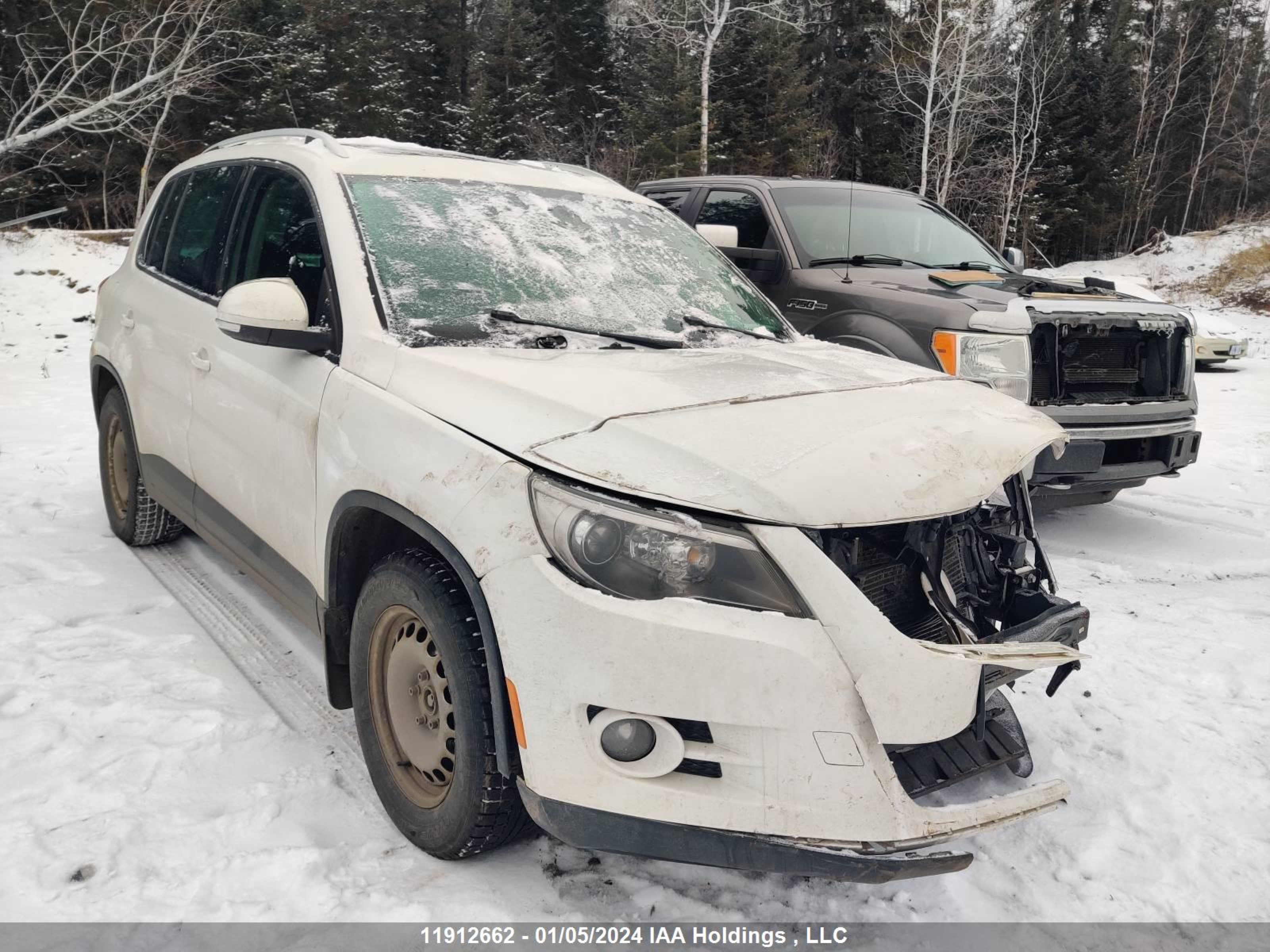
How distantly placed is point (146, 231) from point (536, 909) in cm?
383

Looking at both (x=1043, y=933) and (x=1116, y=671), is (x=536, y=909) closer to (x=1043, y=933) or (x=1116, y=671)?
(x=1043, y=933)

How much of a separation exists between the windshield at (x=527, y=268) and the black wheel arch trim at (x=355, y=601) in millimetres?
515

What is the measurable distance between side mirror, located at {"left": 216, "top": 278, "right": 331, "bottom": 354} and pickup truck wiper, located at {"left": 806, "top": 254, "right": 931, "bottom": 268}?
3758mm

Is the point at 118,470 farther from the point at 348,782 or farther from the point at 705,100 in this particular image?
the point at 705,100

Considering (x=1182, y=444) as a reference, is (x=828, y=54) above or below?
above

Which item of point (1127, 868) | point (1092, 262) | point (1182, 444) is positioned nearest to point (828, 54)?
point (1092, 262)

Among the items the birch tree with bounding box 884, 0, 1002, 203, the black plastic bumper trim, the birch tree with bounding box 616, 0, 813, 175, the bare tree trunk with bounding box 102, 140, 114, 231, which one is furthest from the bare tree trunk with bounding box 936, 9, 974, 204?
the black plastic bumper trim

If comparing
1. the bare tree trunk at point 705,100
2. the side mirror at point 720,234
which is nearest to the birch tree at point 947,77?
the bare tree trunk at point 705,100

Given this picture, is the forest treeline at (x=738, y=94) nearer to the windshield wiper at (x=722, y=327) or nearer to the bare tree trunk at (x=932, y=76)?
the bare tree trunk at (x=932, y=76)

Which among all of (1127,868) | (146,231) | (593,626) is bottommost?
(1127,868)

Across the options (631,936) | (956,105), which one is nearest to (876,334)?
(631,936)

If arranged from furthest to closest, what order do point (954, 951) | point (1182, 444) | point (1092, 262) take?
point (1092, 262) < point (1182, 444) < point (954, 951)

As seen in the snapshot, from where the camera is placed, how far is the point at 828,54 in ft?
126

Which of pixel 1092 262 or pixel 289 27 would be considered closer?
pixel 289 27
